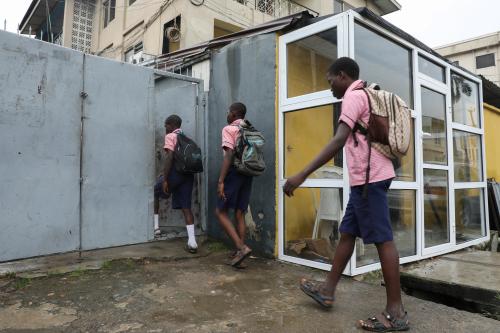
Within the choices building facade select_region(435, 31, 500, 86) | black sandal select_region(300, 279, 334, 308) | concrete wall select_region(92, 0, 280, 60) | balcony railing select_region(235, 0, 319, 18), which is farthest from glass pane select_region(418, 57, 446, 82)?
building facade select_region(435, 31, 500, 86)

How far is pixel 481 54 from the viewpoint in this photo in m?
25.7

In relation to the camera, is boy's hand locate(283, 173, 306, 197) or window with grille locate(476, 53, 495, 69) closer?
boy's hand locate(283, 173, 306, 197)

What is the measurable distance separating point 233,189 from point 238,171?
216 millimetres

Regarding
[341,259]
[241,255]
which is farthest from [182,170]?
[341,259]

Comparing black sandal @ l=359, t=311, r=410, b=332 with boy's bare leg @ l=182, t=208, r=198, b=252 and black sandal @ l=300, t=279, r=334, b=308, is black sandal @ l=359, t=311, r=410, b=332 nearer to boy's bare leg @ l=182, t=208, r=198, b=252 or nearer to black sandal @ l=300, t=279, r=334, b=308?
black sandal @ l=300, t=279, r=334, b=308

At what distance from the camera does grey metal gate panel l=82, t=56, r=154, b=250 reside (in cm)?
424

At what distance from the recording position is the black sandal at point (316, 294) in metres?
2.72

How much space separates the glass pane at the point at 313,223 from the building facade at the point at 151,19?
4.97 meters

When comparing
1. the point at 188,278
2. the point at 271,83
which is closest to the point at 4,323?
the point at 188,278

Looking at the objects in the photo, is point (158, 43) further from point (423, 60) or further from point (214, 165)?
point (423, 60)

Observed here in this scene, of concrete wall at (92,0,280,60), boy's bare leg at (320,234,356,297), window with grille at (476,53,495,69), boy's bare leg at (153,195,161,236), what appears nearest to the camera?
boy's bare leg at (320,234,356,297)

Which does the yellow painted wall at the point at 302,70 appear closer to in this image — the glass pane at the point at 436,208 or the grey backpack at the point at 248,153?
the grey backpack at the point at 248,153

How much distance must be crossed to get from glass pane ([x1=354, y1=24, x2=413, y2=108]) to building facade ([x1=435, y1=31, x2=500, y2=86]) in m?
24.8

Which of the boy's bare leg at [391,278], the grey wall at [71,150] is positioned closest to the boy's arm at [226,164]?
the grey wall at [71,150]
